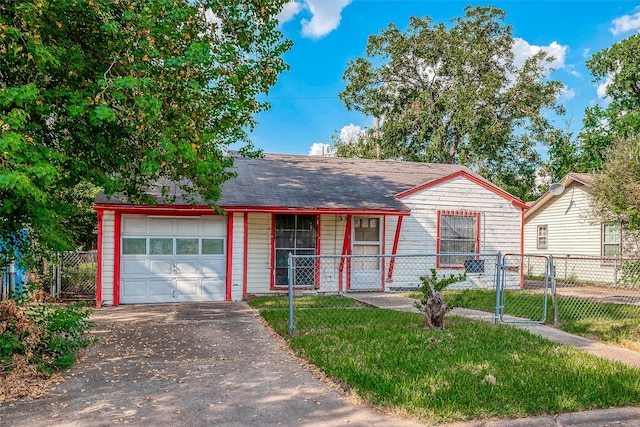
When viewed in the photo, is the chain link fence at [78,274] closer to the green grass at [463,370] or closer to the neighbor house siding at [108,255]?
the neighbor house siding at [108,255]

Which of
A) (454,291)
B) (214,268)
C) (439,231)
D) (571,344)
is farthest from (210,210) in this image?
(571,344)

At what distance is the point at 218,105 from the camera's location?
284 inches

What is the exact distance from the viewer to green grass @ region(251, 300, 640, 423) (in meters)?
4.19

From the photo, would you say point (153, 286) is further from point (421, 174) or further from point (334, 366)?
point (421, 174)

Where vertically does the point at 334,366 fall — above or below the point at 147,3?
below

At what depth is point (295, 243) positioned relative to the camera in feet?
40.0

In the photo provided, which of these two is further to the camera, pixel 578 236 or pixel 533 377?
pixel 578 236

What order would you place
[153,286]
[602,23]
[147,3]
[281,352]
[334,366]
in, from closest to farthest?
1. [334,366]
2. [147,3]
3. [281,352]
4. [153,286]
5. [602,23]

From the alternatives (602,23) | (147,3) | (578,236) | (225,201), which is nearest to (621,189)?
(578,236)

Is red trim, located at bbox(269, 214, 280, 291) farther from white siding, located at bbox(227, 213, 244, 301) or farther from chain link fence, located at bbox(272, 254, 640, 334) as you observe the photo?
white siding, located at bbox(227, 213, 244, 301)

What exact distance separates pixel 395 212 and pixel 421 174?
13.4 ft

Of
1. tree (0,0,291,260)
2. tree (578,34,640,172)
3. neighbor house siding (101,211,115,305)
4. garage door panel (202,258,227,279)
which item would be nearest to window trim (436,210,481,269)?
garage door panel (202,258,227,279)

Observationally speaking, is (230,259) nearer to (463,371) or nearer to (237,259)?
(237,259)

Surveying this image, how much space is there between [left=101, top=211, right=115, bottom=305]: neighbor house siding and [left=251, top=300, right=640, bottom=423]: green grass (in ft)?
16.7
